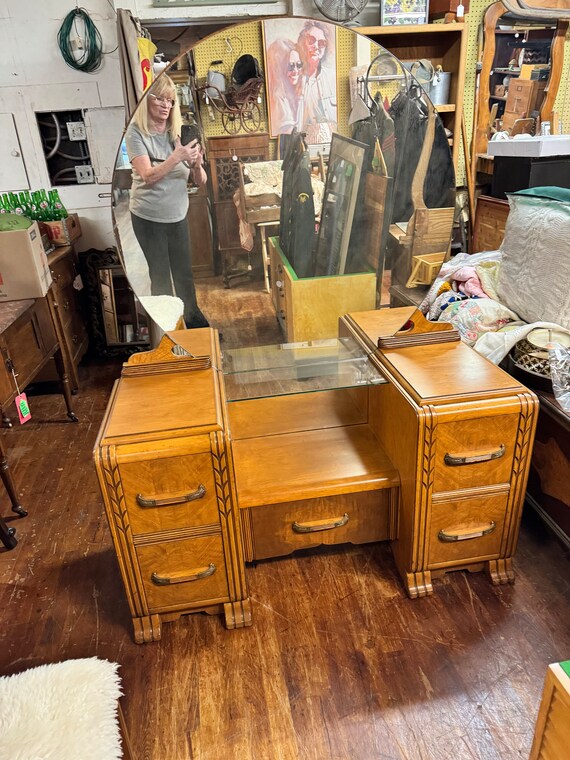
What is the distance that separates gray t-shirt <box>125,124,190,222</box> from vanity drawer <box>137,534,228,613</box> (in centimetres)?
84

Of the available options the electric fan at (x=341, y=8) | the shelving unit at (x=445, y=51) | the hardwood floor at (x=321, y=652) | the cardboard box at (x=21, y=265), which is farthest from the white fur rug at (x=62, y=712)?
the electric fan at (x=341, y=8)

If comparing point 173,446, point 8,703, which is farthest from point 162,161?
point 8,703

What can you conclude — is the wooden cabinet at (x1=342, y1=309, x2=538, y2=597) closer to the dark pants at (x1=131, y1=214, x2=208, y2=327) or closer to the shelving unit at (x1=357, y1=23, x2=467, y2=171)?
the dark pants at (x1=131, y1=214, x2=208, y2=327)

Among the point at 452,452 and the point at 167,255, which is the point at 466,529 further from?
the point at 167,255

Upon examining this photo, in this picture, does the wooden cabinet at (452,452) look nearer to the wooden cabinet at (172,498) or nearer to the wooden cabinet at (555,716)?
the wooden cabinet at (172,498)

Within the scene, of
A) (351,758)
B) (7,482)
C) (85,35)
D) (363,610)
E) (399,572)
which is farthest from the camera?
(85,35)

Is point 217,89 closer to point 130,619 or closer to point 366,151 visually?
point 366,151

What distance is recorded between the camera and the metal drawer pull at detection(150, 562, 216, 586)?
142 centimetres

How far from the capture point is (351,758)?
1.17m

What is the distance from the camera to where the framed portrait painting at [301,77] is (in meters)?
1.27

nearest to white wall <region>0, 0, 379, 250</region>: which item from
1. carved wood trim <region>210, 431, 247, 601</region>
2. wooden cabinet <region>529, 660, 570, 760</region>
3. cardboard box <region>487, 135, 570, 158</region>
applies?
cardboard box <region>487, 135, 570, 158</region>

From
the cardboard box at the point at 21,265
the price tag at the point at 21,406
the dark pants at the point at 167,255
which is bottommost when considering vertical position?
the price tag at the point at 21,406

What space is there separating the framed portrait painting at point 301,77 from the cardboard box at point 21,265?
1456 millimetres

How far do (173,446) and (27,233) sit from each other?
1.51 meters
